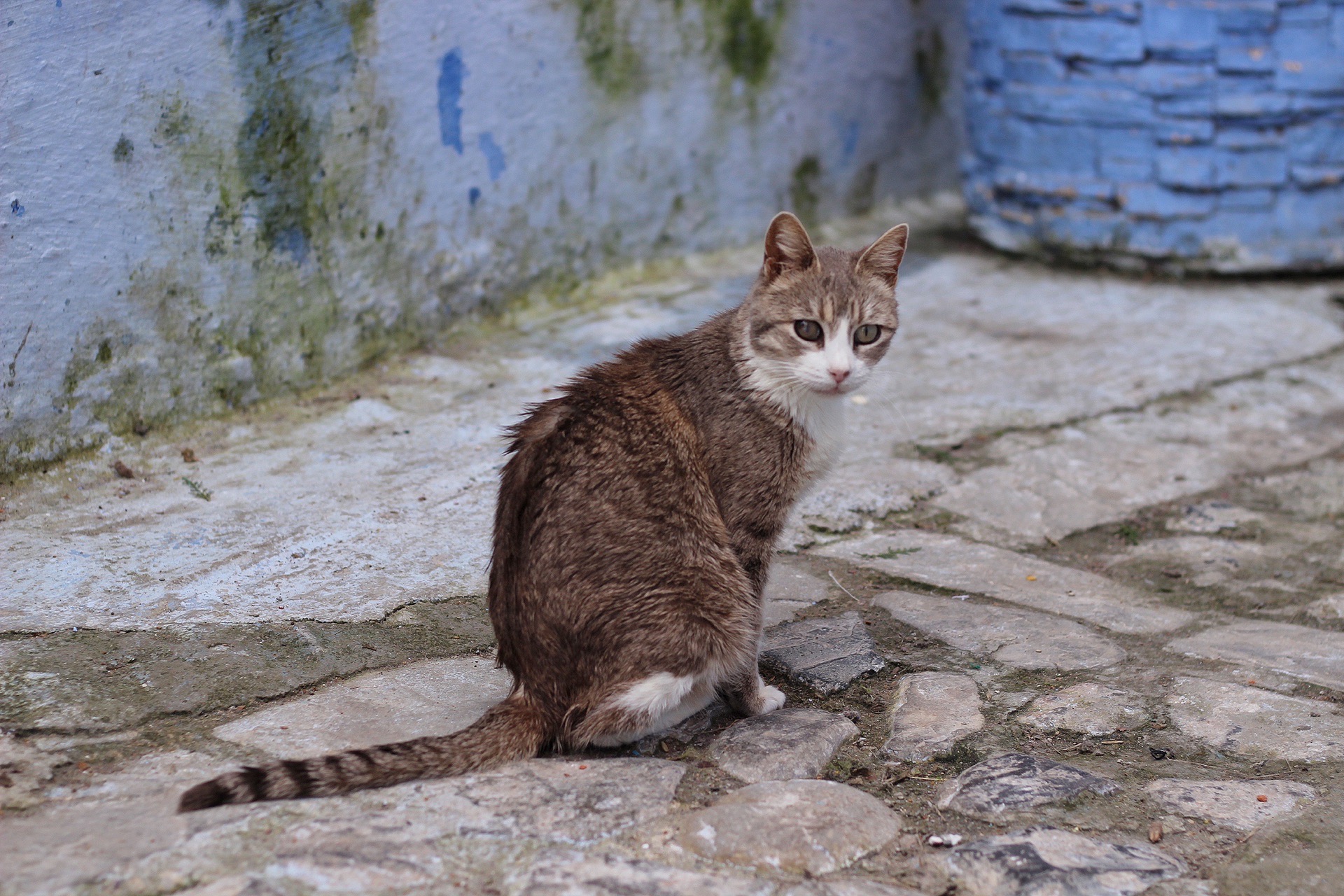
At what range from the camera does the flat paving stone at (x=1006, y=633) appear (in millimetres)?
3361

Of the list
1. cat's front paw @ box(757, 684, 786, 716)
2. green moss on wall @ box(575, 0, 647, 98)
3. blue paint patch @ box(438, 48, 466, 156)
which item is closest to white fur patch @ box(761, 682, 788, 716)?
cat's front paw @ box(757, 684, 786, 716)

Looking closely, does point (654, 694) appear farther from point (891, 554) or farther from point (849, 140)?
point (849, 140)

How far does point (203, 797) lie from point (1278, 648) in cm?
280

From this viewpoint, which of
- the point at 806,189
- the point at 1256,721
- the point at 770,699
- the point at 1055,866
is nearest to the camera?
the point at 1055,866

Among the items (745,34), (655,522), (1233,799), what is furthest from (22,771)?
(745,34)

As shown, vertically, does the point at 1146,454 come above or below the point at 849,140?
below

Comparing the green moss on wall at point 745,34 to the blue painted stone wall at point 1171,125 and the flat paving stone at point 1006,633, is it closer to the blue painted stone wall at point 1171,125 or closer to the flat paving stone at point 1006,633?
the blue painted stone wall at point 1171,125

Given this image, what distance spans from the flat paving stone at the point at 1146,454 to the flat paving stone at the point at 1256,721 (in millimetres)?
1156

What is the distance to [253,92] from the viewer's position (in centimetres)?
441

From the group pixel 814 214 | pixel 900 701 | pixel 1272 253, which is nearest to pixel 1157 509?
pixel 900 701

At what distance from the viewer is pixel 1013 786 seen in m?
2.72

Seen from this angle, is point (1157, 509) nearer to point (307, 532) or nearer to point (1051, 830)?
point (1051, 830)

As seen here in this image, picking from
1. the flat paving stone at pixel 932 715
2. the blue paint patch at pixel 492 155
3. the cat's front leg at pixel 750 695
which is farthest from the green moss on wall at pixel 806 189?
the cat's front leg at pixel 750 695

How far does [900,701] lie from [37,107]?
3.11 metres
